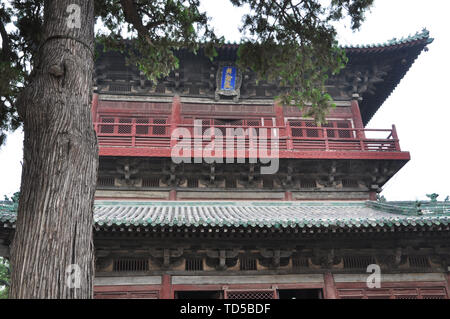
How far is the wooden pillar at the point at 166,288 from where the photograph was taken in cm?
722

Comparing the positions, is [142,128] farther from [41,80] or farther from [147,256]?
[41,80]

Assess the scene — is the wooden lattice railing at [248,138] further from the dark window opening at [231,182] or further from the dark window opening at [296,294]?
the dark window opening at [296,294]

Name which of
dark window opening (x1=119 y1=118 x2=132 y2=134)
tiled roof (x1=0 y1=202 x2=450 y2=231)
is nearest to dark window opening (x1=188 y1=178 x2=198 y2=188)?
tiled roof (x1=0 y1=202 x2=450 y2=231)

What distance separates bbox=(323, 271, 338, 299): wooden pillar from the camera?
7.45 meters

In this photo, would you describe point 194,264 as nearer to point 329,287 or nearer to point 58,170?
point 329,287

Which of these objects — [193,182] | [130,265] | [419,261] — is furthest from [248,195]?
[419,261]

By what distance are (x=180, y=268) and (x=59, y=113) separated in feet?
16.3

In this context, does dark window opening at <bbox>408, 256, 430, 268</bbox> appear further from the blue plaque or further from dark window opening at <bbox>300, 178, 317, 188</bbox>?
the blue plaque

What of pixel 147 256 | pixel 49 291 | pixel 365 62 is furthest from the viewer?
Result: pixel 365 62

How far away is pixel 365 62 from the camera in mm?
12094

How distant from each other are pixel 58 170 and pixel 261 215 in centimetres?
565

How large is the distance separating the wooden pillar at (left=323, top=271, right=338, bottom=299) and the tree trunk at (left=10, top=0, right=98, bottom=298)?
581 cm

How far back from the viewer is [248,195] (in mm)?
10148
